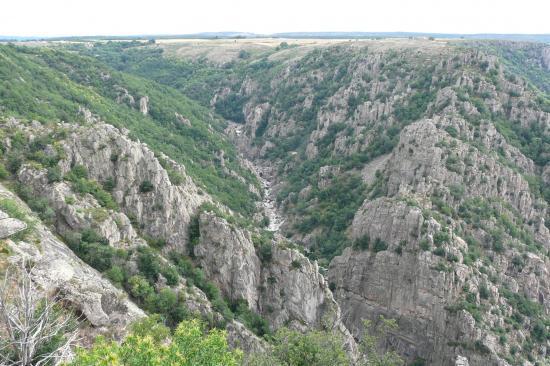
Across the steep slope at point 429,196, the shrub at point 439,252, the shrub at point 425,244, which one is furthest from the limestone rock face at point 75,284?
the shrub at point 439,252

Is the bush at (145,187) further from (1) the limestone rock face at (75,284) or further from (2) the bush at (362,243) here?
(2) the bush at (362,243)

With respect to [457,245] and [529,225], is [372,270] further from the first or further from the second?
[529,225]

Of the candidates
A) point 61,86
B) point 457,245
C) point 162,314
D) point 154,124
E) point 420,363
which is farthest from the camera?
point 154,124

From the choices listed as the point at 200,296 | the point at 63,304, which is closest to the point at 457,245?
the point at 200,296

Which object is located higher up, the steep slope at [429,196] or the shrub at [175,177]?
the shrub at [175,177]

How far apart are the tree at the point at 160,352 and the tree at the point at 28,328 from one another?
4.48 ft

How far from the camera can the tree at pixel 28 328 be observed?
57.5ft

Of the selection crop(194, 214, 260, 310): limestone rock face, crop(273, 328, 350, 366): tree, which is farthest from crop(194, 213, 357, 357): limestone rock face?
crop(273, 328, 350, 366): tree

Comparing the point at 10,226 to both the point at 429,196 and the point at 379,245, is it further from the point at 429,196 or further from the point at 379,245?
the point at 429,196

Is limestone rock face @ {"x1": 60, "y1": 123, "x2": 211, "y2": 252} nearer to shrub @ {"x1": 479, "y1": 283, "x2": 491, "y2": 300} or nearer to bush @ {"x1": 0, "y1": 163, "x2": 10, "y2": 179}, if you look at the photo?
bush @ {"x1": 0, "y1": 163, "x2": 10, "y2": 179}

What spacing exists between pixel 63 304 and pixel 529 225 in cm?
6424

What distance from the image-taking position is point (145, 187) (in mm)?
47688

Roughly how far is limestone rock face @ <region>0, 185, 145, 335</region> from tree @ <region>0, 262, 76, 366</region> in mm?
1378

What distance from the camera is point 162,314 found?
35.2 metres
